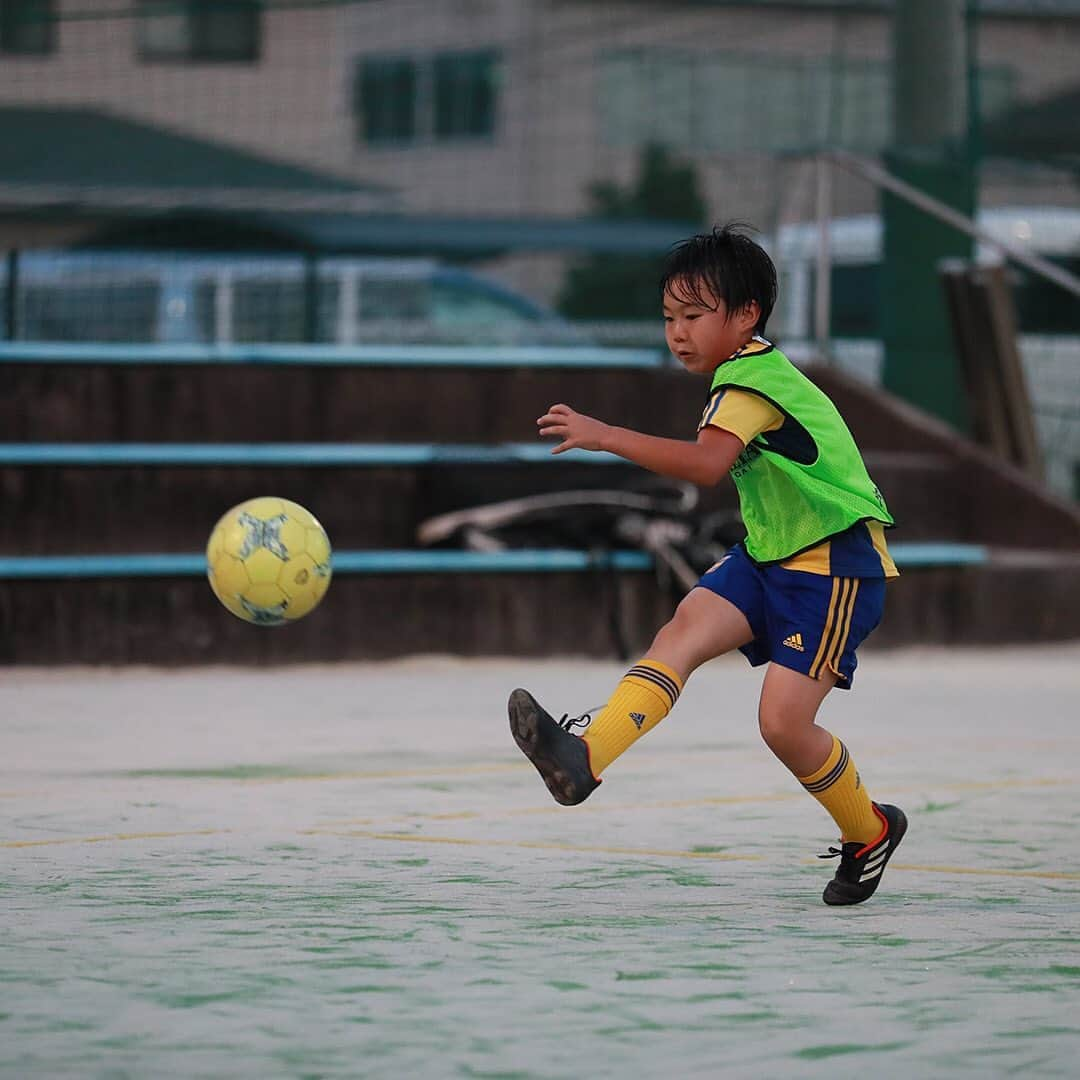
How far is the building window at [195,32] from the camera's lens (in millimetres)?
14023

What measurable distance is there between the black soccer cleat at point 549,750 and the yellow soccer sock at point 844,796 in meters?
0.56

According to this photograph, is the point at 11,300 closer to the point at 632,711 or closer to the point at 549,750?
the point at 632,711

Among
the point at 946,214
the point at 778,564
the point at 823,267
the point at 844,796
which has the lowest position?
the point at 844,796

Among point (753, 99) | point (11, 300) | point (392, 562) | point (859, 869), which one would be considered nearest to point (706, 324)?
point (859, 869)

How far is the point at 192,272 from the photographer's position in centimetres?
1356

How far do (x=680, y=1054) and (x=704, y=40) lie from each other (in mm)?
12378

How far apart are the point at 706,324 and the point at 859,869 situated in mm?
1261

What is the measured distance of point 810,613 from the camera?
211 inches

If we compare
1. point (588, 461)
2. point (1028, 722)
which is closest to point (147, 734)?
point (1028, 722)

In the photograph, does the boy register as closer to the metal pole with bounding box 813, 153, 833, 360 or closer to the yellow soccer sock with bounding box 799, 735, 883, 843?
the yellow soccer sock with bounding box 799, 735, 883, 843

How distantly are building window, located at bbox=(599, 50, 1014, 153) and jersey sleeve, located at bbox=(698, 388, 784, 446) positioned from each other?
31.4 feet

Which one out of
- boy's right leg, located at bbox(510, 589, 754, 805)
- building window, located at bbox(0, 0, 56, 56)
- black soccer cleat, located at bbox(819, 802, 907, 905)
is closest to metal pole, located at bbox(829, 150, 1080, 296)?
building window, located at bbox(0, 0, 56, 56)

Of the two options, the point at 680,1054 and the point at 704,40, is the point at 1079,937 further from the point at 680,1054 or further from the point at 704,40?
the point at 704,40

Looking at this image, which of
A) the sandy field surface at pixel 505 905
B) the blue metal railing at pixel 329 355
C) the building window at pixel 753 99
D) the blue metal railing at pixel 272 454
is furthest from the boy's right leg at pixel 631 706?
the building window at pixel 753 99
